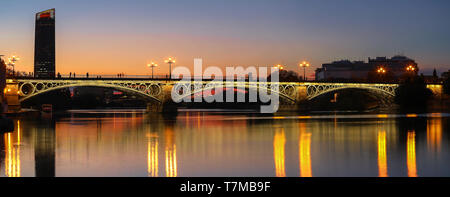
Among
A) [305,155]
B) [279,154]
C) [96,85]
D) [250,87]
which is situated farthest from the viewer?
[250,87]

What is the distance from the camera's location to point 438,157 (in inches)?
952

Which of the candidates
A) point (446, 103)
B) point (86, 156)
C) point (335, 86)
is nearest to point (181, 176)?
point (86, 156)

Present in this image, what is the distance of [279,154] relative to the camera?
25688 mm

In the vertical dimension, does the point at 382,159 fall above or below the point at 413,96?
below

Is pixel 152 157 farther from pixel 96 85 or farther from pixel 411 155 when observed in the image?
pixel 96 85

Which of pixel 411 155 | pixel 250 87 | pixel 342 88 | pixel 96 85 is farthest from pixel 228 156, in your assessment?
pixel 342 88

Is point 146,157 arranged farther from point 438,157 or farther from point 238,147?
point 438,157

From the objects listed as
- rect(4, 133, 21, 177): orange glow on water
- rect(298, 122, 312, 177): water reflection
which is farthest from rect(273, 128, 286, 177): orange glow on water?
rect(4, 133, 21, 177): orange glow on water

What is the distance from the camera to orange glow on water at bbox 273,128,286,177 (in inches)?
790

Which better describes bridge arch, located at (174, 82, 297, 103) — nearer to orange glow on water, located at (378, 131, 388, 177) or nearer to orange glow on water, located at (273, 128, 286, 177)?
orange glow on water, located at (273, 128, 286, 177)

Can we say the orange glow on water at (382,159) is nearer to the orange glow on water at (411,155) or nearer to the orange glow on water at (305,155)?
the orange glow on water at (411,155)

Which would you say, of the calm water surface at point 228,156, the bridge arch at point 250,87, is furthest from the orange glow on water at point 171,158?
the bridge arch at point 250,87
